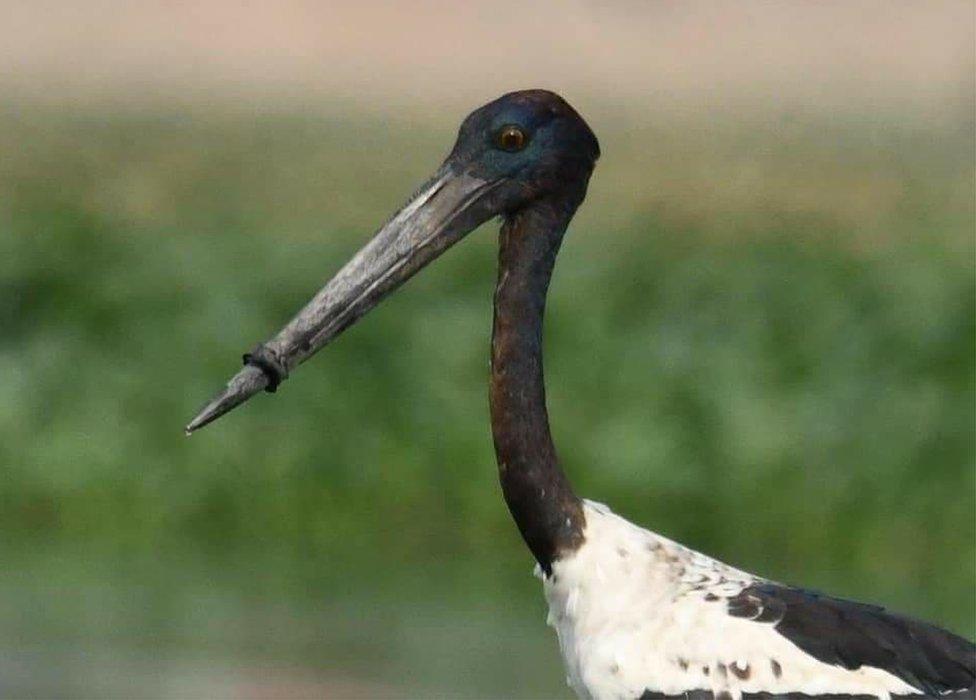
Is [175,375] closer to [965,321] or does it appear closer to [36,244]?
[36,244]

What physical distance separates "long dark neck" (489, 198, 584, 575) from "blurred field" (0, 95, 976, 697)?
15.1ft

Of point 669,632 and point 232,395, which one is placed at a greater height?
point 232,395

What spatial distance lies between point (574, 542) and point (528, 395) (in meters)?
0.45

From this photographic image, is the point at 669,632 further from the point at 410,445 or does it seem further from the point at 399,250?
the point at 410,445

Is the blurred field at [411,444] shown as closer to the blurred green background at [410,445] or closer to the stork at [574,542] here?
the blurred green background at [410,445]

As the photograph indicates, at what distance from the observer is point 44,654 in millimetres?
14359

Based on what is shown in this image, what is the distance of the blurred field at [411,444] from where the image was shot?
14859 mm

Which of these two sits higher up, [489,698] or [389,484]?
[389,484]

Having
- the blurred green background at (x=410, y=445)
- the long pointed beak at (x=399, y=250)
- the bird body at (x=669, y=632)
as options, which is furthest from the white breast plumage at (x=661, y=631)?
the blurred green background at (x=410, y=445)

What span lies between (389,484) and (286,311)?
108 cm

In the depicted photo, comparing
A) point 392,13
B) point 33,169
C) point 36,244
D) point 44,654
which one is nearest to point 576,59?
point 392,13

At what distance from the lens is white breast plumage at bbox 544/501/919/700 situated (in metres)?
9.02

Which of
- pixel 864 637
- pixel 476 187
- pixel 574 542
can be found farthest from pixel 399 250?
pixel 864 637

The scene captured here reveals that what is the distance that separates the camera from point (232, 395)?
30.6ft
